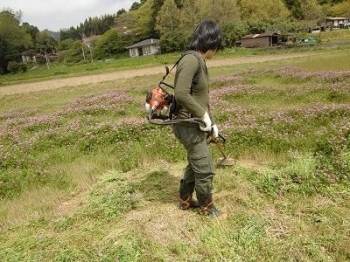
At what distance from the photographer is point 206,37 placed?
15.0ft

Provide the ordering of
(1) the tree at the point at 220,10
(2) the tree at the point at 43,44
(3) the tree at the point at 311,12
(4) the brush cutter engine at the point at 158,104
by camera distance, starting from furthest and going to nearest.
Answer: (2) the tree at the point at 43,44, (3) the tree at the point at 311,12, (1) the tree at the point at 220,10, (4) the brush cutter engine at the point at 158,104

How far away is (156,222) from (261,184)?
7.05 feet

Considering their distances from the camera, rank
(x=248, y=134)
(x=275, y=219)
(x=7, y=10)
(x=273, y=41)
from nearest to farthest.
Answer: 1. (x=275, y=219)
2. (x=248, y=134)
3. (x=273, y=41)
4. (x=7, y=10)

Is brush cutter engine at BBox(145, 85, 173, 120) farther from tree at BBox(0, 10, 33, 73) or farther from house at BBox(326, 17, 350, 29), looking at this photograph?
house at BBox(326, 17, 350, 29)

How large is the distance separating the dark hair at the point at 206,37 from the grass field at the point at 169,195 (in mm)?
2726

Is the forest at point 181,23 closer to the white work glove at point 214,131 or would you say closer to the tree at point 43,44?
the tree at point 43,44

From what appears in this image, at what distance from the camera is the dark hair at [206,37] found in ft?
15.0

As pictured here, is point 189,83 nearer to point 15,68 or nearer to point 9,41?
point 15,68

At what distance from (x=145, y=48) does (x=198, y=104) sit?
106m

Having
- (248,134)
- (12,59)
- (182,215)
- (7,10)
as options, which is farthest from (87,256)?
(7,10)

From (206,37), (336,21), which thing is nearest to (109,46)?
(336,21)

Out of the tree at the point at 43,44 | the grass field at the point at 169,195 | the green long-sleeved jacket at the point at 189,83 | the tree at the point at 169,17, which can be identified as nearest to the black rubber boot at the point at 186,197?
the grass field at the point at 169,195

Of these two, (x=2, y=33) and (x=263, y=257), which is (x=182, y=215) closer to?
(x=263, y=257)

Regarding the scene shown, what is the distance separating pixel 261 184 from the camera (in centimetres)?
603
